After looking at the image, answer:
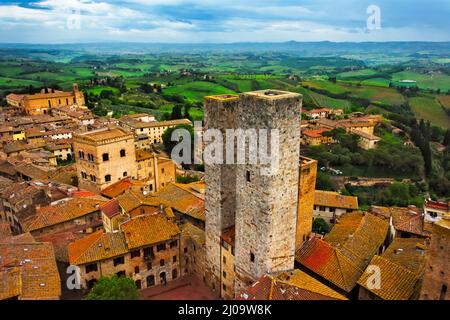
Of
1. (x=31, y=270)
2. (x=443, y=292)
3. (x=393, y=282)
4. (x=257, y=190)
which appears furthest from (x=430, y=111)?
(x=31, y=270)

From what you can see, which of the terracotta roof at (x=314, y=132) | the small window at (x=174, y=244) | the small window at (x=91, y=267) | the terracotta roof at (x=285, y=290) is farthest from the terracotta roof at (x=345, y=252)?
the terracotta roof at (x=314, y=132)

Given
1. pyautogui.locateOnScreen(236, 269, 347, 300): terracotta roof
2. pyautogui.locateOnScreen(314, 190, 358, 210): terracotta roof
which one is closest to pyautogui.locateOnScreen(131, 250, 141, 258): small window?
pyautogui.locateOnScreen(236, 269, 347, 300): terracotta roof

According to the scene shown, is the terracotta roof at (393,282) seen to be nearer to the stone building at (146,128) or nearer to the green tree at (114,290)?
the green tree at (114,290)

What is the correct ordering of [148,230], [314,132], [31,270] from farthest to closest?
[314,132]
[148,230]
[31,270]

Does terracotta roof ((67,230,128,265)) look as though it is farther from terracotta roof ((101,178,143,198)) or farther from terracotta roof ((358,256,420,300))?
terracotta roof ((358,256,420,300))

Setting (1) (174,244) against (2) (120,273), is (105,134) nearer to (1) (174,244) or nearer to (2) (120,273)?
(1) (174,244)
